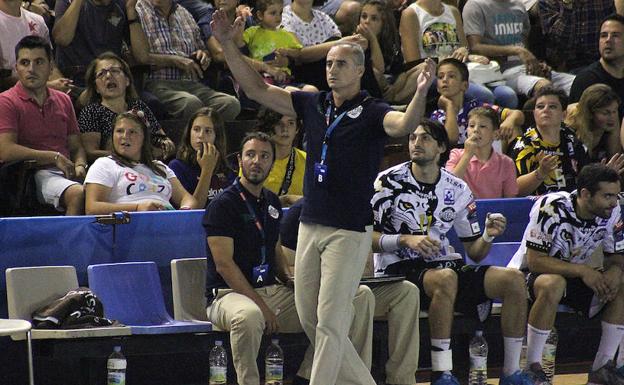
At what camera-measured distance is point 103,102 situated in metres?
9.52

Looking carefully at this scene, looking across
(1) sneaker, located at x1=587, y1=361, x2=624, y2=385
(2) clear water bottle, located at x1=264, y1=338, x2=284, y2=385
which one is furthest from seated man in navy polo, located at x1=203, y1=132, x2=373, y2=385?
(1) sneaker, located at x1=587, y1=361, x2=624, y2=385

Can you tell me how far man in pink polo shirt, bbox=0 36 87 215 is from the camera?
8812 mm

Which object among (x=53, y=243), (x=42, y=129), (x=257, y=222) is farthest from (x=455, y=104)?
(x=53, y=243)

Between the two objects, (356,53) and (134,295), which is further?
(134,295)

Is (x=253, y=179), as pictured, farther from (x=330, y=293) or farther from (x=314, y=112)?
(x=330, y=293)

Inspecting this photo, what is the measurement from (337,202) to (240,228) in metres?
0.91

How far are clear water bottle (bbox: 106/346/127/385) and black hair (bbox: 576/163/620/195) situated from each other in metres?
3.02

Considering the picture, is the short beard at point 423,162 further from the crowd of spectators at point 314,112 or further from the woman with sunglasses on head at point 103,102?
the woman with sunglasses on head at point 103,102

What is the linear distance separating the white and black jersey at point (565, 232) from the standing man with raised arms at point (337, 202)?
165cm

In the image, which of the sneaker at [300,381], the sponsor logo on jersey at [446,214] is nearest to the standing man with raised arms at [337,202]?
the sneaker at [300,381]

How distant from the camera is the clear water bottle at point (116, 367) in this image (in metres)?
7.59

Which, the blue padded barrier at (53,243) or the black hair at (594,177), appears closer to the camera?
the blue padded barrier at (53,243)

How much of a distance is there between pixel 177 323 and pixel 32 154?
1638 millimetres

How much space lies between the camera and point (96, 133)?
9.45 m
